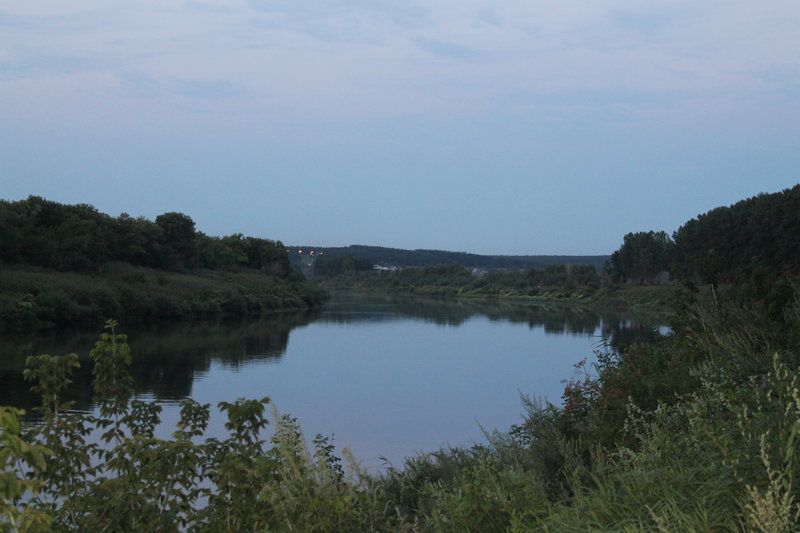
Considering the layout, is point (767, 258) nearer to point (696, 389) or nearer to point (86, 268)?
point (86, 268)

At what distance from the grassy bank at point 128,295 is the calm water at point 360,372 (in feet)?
8.95

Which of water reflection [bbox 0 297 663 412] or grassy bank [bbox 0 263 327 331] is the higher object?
grassy bank [bbox 0 263 327 331]

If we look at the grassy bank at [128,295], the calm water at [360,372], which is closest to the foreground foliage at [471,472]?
the calm water at [360,372]

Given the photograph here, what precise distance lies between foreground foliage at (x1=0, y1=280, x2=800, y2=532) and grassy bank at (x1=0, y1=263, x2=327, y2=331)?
31.6 meters

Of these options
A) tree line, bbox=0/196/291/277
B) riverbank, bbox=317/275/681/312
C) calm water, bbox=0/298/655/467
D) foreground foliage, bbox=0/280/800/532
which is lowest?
calm water, bbox=0/298/655/467

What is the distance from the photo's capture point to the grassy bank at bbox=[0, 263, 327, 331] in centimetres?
3759

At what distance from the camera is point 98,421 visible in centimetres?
587

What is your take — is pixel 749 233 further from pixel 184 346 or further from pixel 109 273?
pixel 109 273

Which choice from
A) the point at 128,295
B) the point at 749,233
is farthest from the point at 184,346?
the point at 749,233

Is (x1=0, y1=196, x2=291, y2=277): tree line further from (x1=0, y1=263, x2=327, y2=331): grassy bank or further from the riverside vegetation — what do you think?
the riverside vegetation

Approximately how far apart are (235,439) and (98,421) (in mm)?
1235

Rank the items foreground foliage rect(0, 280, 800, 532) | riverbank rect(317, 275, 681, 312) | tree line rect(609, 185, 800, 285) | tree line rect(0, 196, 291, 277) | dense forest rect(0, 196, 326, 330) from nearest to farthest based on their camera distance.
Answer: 1. foreground foliage rect(0, 280, 800, 532)
2. dense forest rect(0, 196, 326, 330)
3. tree line rect(0, 196, 291, 277)
4. tree line rect(609, 185, 800, 285)
5. riverbank rect(317, 275, 681, 312)

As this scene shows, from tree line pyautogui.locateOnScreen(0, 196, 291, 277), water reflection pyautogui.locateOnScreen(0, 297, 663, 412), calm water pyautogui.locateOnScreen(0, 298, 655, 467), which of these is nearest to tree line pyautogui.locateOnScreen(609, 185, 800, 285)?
water reflection pyautogui.locateOnScreen(0, 297, 663, 412)

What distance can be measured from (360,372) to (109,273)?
29.8 meters
